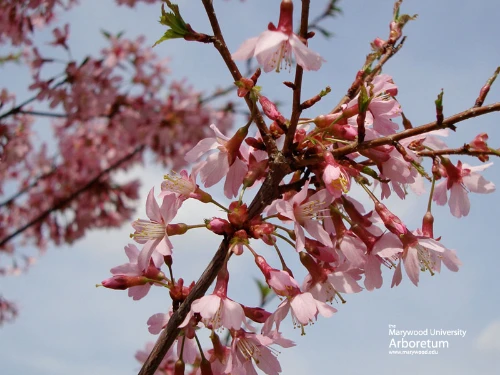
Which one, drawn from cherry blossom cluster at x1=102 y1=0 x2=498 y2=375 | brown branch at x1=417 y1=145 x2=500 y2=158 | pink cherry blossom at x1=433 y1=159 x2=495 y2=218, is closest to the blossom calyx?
cherry blossom cluster at x1=102 y1=0 x2=498 y2=375

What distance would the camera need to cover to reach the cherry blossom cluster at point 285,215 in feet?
4.87

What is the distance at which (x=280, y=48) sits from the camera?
1484 millimetres

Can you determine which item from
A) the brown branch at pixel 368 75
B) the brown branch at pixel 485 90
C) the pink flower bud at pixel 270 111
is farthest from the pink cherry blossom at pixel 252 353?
the brown branch at pixel 485 90

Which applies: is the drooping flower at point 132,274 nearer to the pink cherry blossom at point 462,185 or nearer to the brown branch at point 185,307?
the brown branch at point 185,307

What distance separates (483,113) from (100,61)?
5917 mm

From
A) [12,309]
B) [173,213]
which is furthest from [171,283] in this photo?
[12,309]

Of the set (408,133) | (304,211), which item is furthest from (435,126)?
(304,211)

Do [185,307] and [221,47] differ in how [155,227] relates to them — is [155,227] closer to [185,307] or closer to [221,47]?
[185,307]

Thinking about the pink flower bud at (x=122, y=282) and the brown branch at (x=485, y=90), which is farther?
the pink flower bud at (x=122, y=282)

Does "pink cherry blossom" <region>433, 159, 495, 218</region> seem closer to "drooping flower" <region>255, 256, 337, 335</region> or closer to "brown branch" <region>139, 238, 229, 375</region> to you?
"drooping flower" <region>255, 256, 337, 335</region>

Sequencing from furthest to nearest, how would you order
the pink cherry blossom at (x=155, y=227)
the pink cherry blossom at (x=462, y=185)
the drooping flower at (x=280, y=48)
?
the pink cherry blossom at (x=462, y=185)
the pink cherry blossom at (x=155, y=227)
the drooping flower at (x=280, y=48)

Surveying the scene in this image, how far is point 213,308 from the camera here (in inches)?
57.4

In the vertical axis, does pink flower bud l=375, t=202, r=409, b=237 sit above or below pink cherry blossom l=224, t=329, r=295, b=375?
above

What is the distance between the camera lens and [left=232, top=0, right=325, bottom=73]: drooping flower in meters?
1.38
